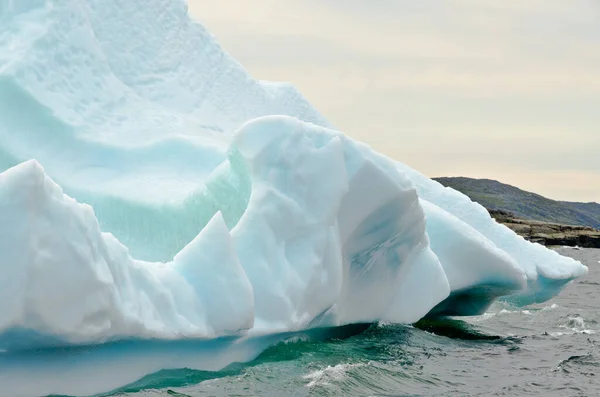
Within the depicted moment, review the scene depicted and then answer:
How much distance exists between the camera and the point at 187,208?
12117mm

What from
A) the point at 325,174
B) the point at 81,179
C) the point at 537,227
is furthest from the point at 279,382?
the point at 537,227

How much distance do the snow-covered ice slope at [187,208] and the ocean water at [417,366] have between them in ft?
1.55

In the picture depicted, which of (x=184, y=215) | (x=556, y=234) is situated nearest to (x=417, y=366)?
(x=184, y=215)

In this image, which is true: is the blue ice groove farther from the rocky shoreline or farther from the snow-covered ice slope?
the rocky shoreline

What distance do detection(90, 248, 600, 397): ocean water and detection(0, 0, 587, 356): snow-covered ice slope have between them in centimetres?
47

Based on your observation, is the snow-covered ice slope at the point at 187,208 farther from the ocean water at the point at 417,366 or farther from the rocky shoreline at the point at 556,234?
the rocky shoreline at the point at 556,234

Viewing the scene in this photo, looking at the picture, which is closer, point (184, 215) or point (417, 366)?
point (417, 366)

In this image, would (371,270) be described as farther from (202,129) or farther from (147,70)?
(147,70)

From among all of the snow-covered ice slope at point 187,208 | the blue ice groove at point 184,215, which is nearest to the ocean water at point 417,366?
the blue ice groove at point 184,215

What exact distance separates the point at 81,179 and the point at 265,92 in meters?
4.88

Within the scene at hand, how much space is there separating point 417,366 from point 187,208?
11.7 feet

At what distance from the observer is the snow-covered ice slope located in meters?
7.43

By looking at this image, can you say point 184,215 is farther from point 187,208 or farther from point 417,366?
point 417,366

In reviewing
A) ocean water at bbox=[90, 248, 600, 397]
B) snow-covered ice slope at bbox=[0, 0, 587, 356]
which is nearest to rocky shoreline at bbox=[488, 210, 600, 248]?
snow-covered ice slope at bbox=[0, 0, 587, 356]
